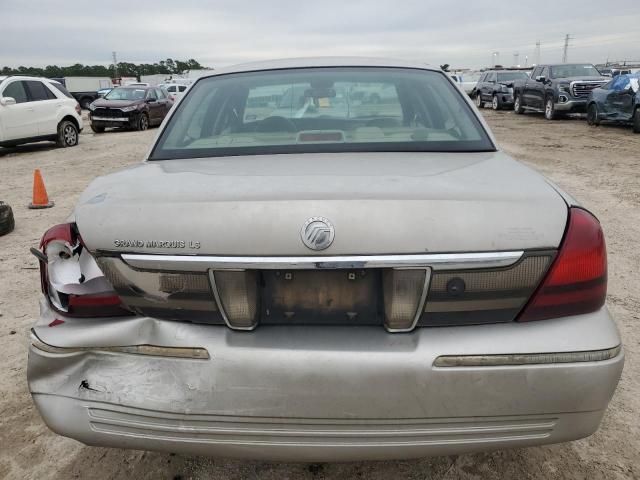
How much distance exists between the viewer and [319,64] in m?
3.03

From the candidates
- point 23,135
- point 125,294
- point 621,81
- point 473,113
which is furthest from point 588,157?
point 23,135

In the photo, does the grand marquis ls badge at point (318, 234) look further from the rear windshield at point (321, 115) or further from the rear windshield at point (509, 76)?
the rear windshield at point (509, 76)

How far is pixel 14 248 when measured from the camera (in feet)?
19.2

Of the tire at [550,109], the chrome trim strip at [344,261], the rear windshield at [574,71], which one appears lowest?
the tire at [550,109]

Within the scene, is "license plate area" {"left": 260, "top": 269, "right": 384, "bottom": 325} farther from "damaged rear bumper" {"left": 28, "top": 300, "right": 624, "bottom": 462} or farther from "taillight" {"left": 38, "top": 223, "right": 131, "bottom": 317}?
"taillight" {"left": 38, "top": 223, "right": 131, "bottom": 317}

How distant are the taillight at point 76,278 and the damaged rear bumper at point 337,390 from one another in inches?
3.6

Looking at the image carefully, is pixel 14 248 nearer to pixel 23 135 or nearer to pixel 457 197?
pixel 457 197

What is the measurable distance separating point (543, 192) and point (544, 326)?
16.8 inches

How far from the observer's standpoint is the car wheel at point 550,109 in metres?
19.8

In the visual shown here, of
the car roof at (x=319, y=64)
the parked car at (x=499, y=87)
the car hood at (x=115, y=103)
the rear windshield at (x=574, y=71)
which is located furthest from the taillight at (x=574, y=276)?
the parked car at (x=499, y=87)

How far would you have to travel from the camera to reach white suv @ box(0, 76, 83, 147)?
1307cm

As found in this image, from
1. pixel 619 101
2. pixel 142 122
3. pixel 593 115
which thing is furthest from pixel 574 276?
pixel 142 122

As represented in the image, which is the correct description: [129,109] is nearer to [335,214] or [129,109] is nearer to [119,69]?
[335,214]

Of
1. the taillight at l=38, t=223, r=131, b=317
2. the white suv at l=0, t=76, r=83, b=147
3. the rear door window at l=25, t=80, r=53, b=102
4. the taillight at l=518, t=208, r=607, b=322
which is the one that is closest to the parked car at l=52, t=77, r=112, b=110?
the white suv at l=0, t=76, r=83, b=147
